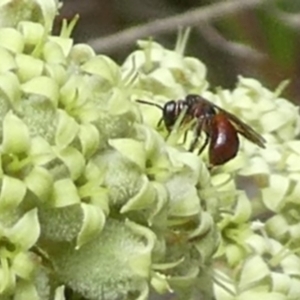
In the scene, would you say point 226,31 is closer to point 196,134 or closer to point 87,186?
point 196,134

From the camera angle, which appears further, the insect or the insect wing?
the insect wing

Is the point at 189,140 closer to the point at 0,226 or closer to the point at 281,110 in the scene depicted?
the point at 281,110

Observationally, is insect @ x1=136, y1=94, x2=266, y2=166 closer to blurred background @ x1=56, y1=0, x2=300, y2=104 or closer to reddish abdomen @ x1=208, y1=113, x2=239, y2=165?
reddish abdomen @ x1=208, y1=113, x2=239, y2=165

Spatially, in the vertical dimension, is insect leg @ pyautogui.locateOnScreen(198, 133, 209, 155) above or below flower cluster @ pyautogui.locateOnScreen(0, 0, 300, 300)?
below


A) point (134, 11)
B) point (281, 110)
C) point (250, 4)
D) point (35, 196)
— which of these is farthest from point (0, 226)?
point (134, 11)

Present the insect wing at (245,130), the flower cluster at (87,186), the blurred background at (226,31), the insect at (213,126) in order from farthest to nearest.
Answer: the blurred background at (226,31), the insect wing at (245,130), the insect at (213,126), the flower cluster at (87,186)

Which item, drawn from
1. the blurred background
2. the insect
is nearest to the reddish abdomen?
the insect

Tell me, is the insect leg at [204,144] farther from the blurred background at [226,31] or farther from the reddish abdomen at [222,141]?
the blurred background at [226,31]

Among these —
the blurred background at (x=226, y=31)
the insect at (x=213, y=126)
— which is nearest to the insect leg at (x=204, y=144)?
the insect at (x=213, y=126)
